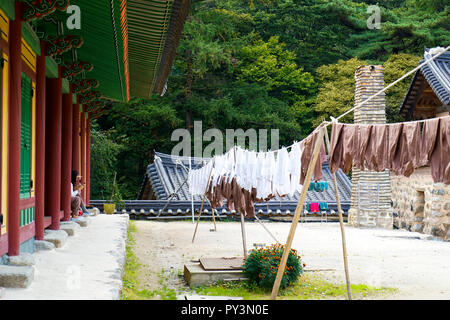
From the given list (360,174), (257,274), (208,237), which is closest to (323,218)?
(360,174)

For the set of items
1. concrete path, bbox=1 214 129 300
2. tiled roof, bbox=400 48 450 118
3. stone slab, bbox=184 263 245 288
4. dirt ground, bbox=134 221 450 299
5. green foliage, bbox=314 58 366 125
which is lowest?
dirt ground, bbox=134 221 450 299

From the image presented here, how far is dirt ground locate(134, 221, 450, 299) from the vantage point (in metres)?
8.08

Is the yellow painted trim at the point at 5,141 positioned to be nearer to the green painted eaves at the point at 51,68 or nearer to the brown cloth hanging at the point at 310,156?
the green painted eaves at the point at 51,68

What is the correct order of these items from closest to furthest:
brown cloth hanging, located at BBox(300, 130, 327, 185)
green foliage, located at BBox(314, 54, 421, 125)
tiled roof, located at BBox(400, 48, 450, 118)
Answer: brown cloth hanging, located at BBox(300, 130, 327, 185) → tiled roof, located at BBox(400, 48, 450, 118) → green foliage, located at BBox(314, 54, 421, 125)

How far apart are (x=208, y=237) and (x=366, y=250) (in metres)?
4.25

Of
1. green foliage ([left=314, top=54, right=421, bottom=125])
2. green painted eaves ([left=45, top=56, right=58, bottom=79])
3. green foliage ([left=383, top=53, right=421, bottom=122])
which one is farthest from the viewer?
green foliage ([left=314, top=54, right=421, bottom=125])

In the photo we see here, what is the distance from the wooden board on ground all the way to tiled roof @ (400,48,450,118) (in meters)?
8.47

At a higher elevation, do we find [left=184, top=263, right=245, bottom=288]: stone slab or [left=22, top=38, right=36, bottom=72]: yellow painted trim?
[left=22, top=38, right=36, bottom=72]: yellow painted trim

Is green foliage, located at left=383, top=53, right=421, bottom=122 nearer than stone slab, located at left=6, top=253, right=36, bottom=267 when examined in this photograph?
No

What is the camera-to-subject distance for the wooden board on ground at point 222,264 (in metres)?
8.09

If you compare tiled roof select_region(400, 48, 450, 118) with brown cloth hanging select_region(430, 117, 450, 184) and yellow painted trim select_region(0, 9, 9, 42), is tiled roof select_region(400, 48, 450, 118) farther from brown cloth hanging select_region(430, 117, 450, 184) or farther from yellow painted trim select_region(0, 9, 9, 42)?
yellow painted trim select_region(0, 9, 9, 42)

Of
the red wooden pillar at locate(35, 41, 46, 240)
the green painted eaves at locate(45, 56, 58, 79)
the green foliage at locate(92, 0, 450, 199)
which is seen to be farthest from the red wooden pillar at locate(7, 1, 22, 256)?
the green foliage at locate(92, 0, 450, 199)

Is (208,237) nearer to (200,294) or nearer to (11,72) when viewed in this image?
(200,294)

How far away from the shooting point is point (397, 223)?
17.9 meters
